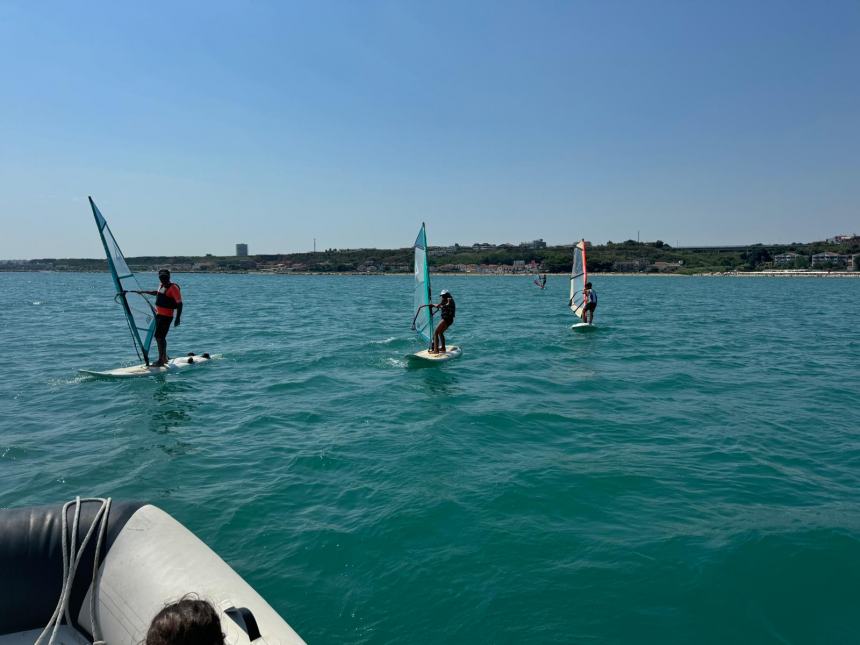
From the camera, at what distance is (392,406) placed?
12250 millimetres

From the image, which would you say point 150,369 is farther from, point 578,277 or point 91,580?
point 578,277

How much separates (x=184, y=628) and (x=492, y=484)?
5.93m

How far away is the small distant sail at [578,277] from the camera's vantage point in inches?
983

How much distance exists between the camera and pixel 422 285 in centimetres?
1725

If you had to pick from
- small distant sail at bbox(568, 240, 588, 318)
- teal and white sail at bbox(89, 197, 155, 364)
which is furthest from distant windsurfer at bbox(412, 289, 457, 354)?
small distant sail at bbox(568, 240, 588, 318)

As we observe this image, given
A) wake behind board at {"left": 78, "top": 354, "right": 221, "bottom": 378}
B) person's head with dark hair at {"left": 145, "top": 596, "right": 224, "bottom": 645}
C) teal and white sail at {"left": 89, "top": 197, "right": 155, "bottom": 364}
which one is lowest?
wake behind board at {"left": 78, "top": 354, "right": 221, "bottom": 378}

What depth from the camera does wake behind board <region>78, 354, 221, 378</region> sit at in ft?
48.6

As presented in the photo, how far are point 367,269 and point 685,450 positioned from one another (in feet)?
576

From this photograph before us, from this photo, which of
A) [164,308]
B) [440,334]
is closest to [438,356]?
[440,334]

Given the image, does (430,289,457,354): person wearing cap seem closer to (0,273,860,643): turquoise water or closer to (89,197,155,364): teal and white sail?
(0,273,860,643): turquoise water

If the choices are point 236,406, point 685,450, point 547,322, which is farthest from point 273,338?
point 685,450

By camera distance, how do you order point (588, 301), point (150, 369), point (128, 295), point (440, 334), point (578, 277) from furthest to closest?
point (588, 301) → point (578, 277) → point (440, 334) → point (128, 295) → point (150, 369)

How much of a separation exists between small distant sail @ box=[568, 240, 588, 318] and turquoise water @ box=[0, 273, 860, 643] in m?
8.66

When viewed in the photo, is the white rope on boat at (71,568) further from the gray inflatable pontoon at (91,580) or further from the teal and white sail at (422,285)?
the teal and white sail at (422,285)
